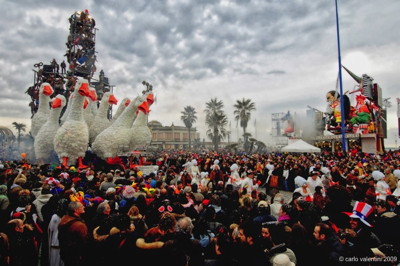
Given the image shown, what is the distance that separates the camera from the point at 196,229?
3303 mm

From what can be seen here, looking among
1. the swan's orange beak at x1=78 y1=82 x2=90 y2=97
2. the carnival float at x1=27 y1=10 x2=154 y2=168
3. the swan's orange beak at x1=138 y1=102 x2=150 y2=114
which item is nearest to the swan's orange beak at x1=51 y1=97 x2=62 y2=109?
the carnival float at x1=27 y1=10 x2=154 y2=168

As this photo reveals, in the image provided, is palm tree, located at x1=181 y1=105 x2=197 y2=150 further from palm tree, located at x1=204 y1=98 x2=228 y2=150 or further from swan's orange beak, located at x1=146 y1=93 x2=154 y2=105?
swan's orange beak, located at x1=146 y1=93 x2=154 y2=105

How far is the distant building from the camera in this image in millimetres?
59141

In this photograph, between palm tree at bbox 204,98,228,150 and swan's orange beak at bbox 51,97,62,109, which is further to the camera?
palm tree at bbox 204,98,228,150

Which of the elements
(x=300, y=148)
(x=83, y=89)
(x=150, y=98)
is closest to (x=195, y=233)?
(x=83, y=89)

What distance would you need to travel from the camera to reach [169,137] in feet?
198

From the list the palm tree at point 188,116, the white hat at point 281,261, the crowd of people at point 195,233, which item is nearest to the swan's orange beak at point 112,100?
the crowd of people at point 195,233

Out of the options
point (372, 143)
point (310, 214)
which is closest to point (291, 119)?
point (372, 143)

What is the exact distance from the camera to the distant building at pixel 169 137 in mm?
59141

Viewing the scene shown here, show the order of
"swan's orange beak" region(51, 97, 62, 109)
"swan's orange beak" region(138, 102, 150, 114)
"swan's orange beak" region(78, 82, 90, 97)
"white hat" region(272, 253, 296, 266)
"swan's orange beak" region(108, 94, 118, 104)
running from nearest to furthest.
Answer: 1. "white hat" region(272, 253, 296, 266)
2. "swan's orange beak" region(78, 82, 90, 97)
3. "swan's orange beak" region(51, 97, 62, 109)
4. "swan's orange beak" region(138, 102, 150, 114)
5. "swan's orange beak" region(108, 94, 118, 104)

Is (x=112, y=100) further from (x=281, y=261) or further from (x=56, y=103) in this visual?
(x=281, y=261)

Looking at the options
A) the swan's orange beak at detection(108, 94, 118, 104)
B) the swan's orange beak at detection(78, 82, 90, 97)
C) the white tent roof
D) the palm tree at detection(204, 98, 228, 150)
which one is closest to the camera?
the swan's orange beak at detection(78, 82, 90, 97)

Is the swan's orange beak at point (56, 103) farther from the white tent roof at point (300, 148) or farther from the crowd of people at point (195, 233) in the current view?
the white tent roof at point (300, 148)

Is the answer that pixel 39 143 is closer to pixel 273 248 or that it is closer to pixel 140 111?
pixel 140 111
